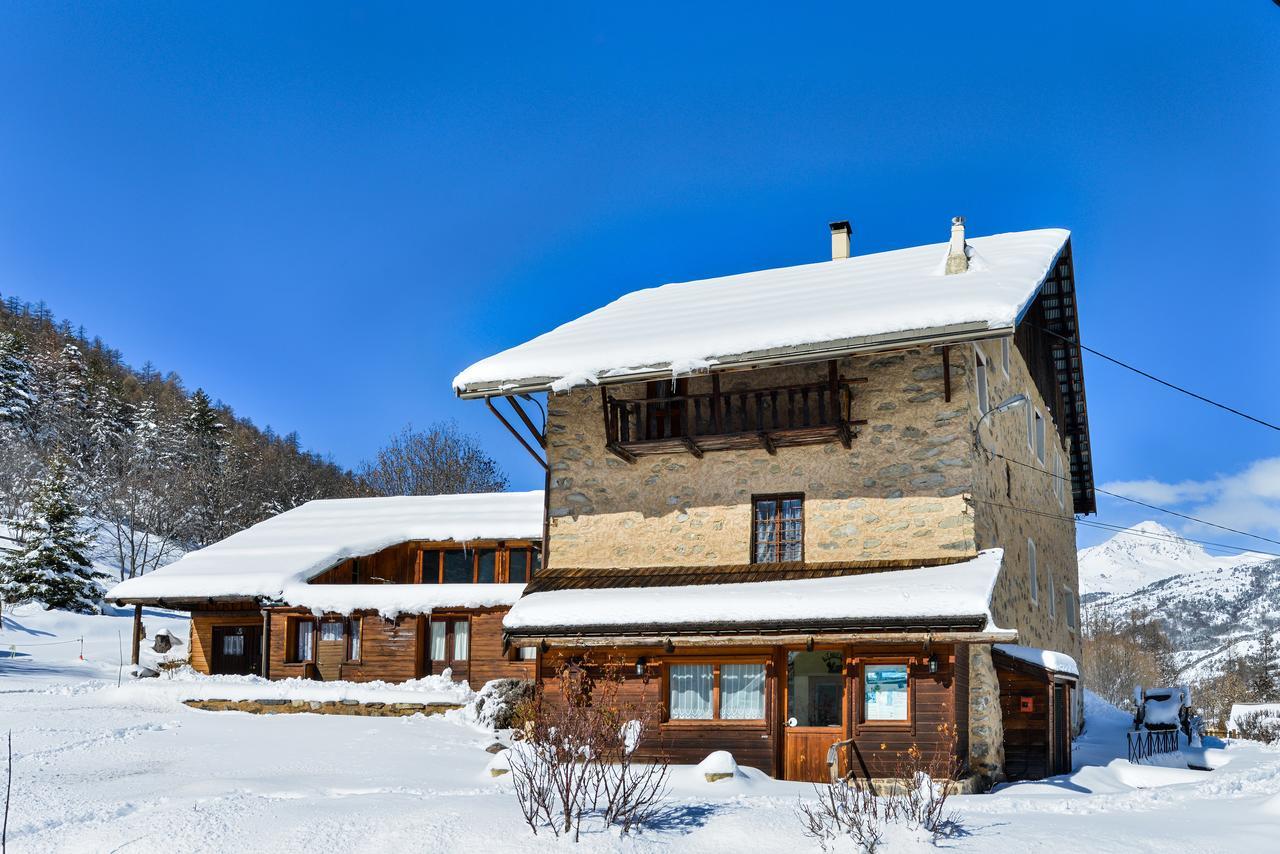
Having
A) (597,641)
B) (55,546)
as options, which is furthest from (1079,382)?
(55,546)

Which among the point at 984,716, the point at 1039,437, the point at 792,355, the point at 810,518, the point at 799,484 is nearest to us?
the point at 984,716

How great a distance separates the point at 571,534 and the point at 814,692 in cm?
589

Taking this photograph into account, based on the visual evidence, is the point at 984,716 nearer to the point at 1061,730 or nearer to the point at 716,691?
the point at 1061,730

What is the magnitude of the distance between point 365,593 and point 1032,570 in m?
13.7

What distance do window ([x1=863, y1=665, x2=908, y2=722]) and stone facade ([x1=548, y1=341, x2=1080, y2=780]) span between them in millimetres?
1351

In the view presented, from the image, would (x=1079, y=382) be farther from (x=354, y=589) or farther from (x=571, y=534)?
(x=354, y=589)

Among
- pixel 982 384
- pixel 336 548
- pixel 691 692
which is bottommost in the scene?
pixel 691 692

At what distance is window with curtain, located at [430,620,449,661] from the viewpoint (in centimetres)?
2519

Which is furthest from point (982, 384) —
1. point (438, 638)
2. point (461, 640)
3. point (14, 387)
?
point (14, 387)

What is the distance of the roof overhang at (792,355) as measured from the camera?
1517 centimetres

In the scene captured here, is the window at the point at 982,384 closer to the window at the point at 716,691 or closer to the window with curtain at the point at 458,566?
the window at the point at 716,691

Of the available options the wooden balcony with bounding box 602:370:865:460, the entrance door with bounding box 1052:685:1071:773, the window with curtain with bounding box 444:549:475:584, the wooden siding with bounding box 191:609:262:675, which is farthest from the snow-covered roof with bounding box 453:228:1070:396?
the wooden siding with bounding box 191:609:262:675

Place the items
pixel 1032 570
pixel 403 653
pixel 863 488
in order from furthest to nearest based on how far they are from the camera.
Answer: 1. pixel 403 653
2. pixel 1032 570
3. pixel 863 488

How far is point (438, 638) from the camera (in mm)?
25250
